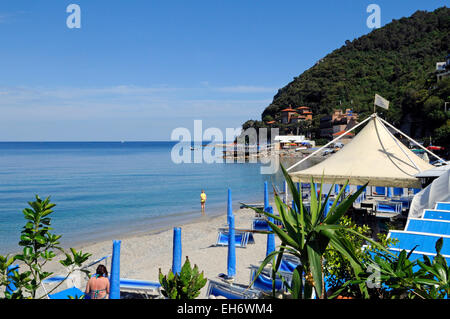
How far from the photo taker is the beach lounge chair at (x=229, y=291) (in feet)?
20.0

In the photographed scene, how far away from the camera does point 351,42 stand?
124m

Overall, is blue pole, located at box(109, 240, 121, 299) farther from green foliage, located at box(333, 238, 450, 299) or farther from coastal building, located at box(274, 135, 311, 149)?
coastal building, located at box(274, 135, 311, 149)

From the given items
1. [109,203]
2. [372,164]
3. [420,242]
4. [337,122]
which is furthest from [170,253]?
[337,122]

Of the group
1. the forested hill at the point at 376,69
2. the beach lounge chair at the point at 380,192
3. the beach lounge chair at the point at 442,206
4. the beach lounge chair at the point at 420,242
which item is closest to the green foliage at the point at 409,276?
the beach lounge chair at the point at 420,242

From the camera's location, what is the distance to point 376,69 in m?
96.2

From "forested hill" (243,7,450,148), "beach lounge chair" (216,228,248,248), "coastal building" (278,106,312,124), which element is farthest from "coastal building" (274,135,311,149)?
"beach lounge chair" (216,228,248,248)

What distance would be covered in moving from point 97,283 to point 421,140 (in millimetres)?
51408

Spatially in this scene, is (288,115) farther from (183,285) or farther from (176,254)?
(183,285)

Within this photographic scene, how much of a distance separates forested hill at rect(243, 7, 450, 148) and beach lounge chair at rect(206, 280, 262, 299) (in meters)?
58.0

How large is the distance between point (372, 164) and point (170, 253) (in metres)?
6.97

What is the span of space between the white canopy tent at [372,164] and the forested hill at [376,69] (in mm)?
52424

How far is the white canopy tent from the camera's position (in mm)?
8672

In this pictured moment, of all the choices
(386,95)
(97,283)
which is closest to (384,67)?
(386,95)
